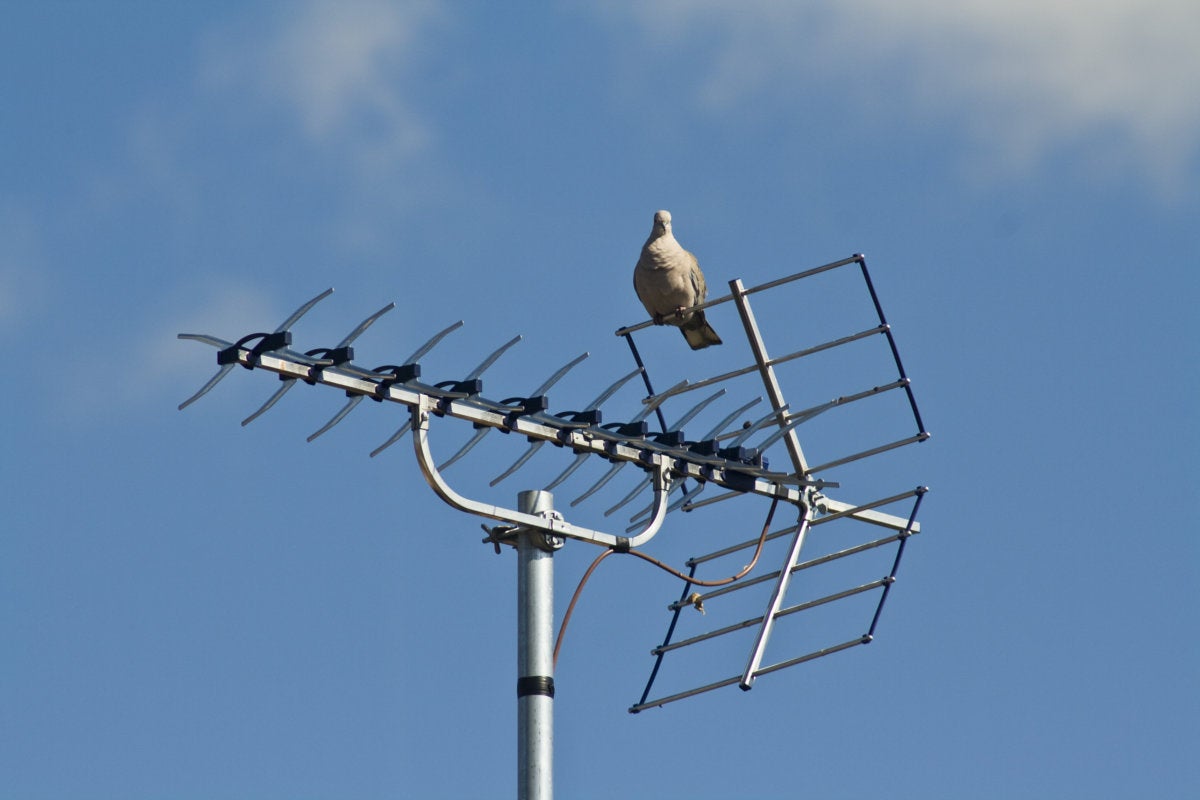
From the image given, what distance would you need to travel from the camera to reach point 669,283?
1246 centimetres

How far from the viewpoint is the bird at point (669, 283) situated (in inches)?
485

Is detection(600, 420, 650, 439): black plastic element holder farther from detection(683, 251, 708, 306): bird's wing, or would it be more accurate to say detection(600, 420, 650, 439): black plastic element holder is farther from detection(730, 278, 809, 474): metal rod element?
detection(683, 251, 708, 306): bird's wing

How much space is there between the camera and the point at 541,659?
22.0ft

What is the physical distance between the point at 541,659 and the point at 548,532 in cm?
48

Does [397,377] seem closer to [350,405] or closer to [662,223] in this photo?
[350,405]

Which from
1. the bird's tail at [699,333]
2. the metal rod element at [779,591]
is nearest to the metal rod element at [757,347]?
the metal rod element at [779,591]

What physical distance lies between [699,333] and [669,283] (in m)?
0.43

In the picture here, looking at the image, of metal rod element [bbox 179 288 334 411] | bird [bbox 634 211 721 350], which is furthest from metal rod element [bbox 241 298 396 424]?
bird [bbox 634 211 721 350]

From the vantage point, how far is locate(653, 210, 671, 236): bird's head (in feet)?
41.9

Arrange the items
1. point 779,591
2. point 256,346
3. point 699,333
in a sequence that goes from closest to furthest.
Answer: point 256,346 → point 779,591 → point 699,333

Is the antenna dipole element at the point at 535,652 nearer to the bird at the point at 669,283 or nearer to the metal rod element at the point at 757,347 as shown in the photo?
the metal rod element at the point at 757,347

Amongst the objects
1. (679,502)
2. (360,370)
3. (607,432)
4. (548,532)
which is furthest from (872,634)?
(360,370)

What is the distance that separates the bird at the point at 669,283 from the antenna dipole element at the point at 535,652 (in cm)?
543

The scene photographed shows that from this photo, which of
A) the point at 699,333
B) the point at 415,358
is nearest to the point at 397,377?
the point at 415,358
